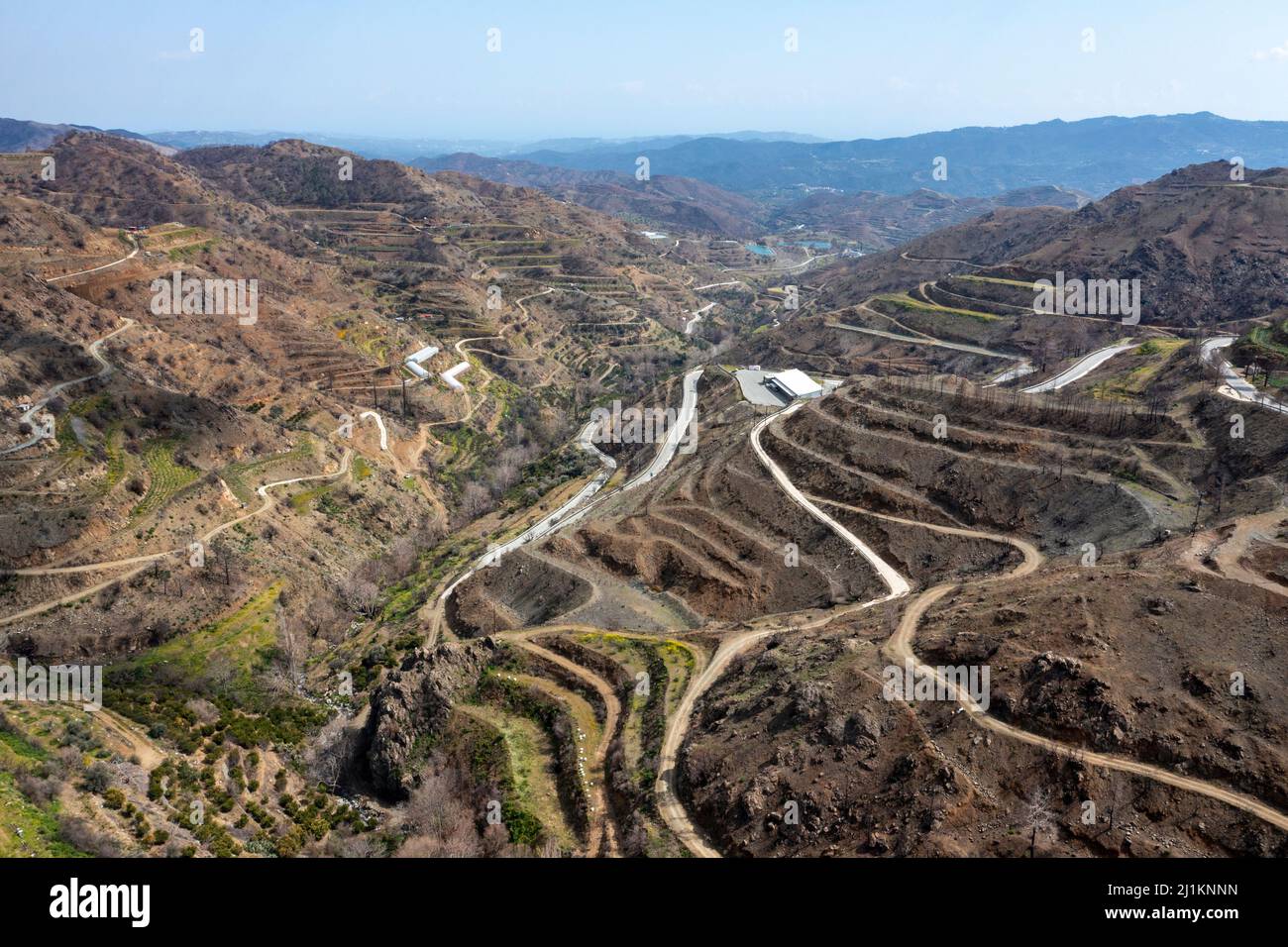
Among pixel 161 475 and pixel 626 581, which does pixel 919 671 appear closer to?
pixel 626 581

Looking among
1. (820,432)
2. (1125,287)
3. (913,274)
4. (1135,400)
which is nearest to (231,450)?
(820,432)

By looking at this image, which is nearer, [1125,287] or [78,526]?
[78,526]

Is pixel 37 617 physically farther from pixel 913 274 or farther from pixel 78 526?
pixel 913 274

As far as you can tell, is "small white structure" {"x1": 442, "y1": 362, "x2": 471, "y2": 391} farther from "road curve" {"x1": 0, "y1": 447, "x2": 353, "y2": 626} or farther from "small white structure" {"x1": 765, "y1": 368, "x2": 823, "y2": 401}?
"road curve" {"x1": 0, "y1": 447, "x2": 353, "y2": 626}

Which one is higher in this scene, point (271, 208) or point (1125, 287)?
point (271, 208)

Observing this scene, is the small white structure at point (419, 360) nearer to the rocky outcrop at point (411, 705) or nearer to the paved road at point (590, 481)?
the paved road at point (590, 481)
